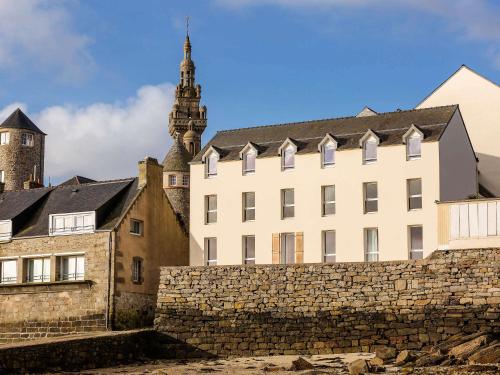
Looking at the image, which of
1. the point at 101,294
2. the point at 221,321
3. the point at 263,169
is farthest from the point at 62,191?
the point at 221,321

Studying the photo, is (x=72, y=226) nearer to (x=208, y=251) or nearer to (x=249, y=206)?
(x=208, y=251)

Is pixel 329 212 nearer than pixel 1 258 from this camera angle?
Yes

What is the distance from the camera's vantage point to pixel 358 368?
32250mm

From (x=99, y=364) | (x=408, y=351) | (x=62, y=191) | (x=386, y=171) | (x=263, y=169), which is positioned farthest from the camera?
(x=62, y=191)

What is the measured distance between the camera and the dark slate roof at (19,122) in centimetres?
8038

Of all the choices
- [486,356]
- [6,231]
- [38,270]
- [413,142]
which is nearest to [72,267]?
[38,270]

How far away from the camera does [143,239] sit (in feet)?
156

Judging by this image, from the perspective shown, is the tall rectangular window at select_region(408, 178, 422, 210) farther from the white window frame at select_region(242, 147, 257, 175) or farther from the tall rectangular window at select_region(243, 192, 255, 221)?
the white window frame at select_region(242, 147, 257, 175)

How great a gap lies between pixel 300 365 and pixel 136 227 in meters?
15.4

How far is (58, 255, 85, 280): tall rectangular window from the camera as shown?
46.2 m

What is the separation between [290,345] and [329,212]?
823cm

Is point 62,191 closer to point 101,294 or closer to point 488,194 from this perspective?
point 101,294

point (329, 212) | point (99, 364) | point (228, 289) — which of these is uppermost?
point (329, 212)

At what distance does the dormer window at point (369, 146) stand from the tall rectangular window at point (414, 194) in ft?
7.18
